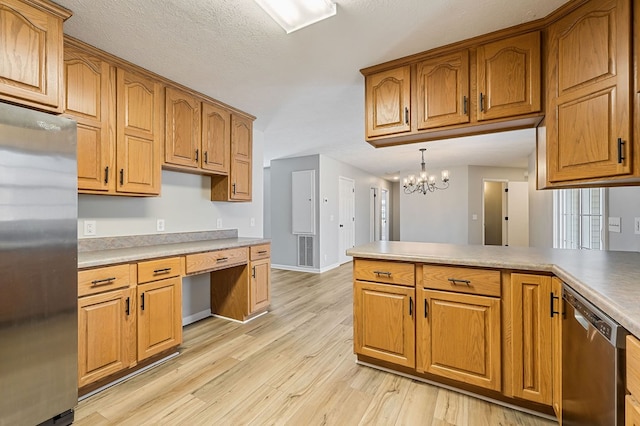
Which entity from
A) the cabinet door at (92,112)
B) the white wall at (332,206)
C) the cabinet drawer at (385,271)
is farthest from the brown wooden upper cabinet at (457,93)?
the white wall at (332,206)

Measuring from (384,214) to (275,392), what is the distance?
8.05 m

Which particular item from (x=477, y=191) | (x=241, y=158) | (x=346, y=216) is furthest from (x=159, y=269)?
(x=477, y=191)

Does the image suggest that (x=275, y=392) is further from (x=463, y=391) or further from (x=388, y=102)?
(x=388, y=102)

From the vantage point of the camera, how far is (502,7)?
5.54ft

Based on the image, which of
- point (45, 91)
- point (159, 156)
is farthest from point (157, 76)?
point (45, 91)

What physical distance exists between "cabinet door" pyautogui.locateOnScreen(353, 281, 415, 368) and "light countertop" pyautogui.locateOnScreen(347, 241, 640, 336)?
257 millimetres

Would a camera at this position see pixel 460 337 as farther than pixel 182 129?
No

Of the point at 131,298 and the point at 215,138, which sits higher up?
the point at 215,138

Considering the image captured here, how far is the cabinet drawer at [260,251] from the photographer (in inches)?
123

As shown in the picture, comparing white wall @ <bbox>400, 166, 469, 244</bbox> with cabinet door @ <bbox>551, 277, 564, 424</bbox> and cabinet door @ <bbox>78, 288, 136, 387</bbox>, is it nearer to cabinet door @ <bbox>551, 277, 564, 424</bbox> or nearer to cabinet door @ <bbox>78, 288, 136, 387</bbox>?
cabinet door @ <bbox>551, 277, 564, 424</bbox>

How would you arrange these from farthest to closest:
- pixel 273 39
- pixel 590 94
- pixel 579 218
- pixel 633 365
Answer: pixel 579 218 < pixel 273 39 < pixel 590 94 < pixel 633 365

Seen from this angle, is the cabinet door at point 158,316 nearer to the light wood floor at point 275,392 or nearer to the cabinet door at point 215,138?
the light wood floor at point 275,392

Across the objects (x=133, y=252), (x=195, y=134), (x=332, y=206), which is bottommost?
(x=133, y=252)

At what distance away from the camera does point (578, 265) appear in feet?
4.96
